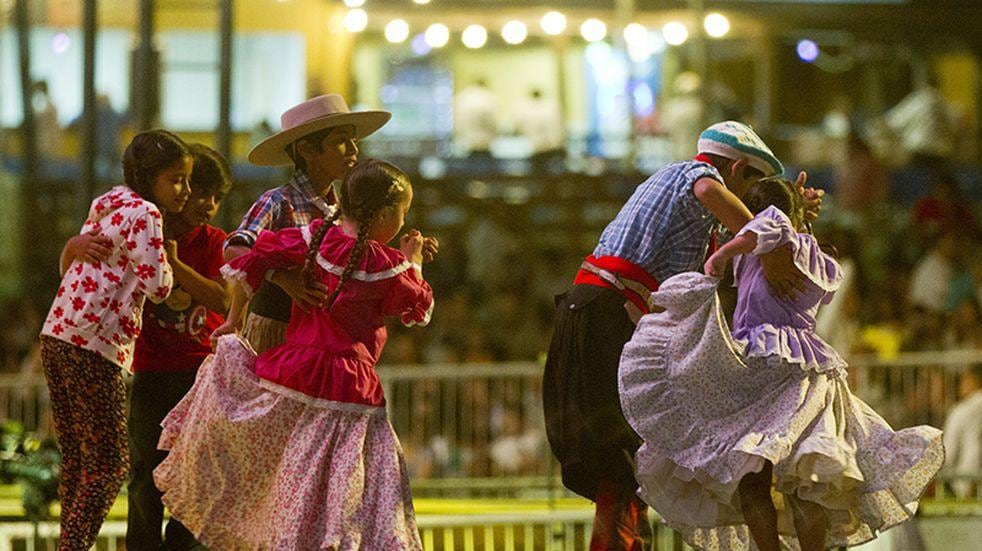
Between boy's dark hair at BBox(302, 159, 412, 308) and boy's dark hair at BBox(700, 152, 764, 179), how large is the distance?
0.96m

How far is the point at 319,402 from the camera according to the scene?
5688 mm

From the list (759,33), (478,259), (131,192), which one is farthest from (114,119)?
(131,192)

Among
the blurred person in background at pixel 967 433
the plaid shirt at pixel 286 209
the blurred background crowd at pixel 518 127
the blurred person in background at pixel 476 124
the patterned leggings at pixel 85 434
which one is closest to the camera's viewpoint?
the patterned leggings at pixel 85 434

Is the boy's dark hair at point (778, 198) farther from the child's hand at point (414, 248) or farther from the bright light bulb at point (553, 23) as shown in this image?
the bright light bulb at point (553, 23)

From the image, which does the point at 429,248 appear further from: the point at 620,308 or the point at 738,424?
the point at 738,424

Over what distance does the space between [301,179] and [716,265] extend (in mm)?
1366

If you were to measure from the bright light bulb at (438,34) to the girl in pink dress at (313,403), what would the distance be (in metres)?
15.0

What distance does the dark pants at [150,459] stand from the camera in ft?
20.6

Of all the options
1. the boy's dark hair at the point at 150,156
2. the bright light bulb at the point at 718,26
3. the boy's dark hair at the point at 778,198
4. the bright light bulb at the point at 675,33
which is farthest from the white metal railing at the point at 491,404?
the bright light bulb at the point at 718,26

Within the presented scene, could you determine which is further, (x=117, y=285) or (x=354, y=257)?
(x=117, y=285)

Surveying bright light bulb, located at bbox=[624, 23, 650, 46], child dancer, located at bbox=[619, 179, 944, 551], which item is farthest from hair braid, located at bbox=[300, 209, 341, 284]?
bright light bulb, located at bbox=[624, 23, 650, 46]

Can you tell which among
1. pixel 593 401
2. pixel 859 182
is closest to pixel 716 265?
pixel 593 401

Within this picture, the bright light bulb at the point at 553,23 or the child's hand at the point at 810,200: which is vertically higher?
the bright light bulb at the point at 553,23

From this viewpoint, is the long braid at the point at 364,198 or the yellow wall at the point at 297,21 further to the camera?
the yellow wall at the point at 297,21
